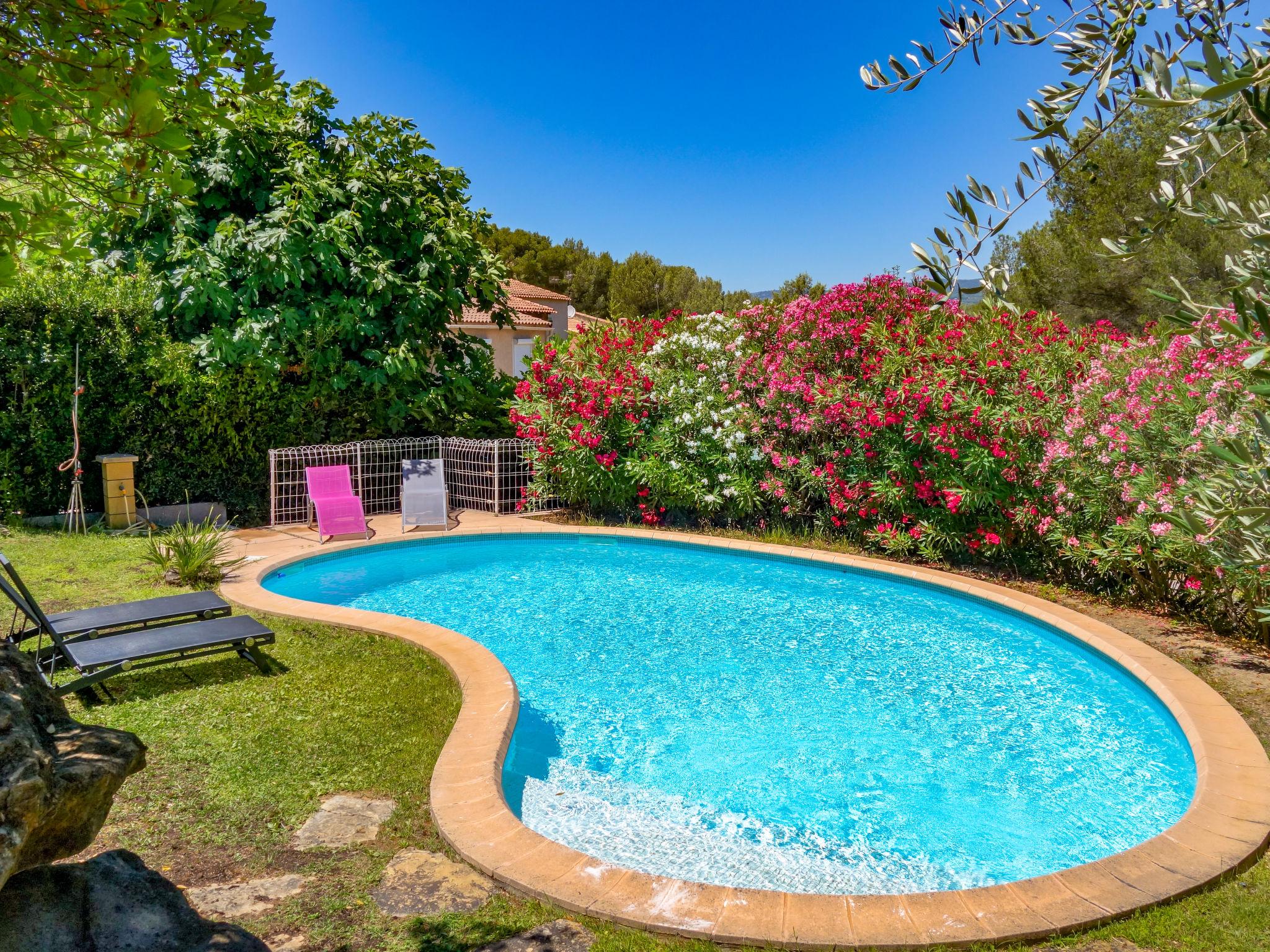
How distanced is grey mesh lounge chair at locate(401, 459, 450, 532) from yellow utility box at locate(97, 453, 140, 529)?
387 cm

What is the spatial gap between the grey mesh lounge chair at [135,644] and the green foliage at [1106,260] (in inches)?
521

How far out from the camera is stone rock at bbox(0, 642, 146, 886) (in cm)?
223

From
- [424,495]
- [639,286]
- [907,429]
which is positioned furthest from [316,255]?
[639,286]

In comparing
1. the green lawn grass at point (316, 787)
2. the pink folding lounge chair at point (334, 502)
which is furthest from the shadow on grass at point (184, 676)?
the pink folding lounge chair at point (334, 502)

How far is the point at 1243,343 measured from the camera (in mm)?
2006

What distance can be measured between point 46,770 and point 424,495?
11.0 meters

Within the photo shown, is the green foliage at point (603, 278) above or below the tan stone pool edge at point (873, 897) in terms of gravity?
A: above

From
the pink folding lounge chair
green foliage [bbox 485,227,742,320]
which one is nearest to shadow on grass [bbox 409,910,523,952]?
the pink folding lounge chair

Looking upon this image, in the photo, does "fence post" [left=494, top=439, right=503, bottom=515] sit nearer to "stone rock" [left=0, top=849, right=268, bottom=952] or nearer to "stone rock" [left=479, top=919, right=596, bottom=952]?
"stone rock" [left=479, top=919, right=596, bottom=952]

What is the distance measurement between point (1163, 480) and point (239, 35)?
26.8 ft

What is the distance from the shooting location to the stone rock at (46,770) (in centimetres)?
223

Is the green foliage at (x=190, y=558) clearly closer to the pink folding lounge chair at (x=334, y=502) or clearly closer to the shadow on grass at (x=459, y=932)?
the pink folding lounge chair at (x=334, y=502)

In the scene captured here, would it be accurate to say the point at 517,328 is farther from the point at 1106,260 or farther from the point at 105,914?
the point at 105,914

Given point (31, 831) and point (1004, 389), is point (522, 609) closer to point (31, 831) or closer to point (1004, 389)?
point (1004, 389)
